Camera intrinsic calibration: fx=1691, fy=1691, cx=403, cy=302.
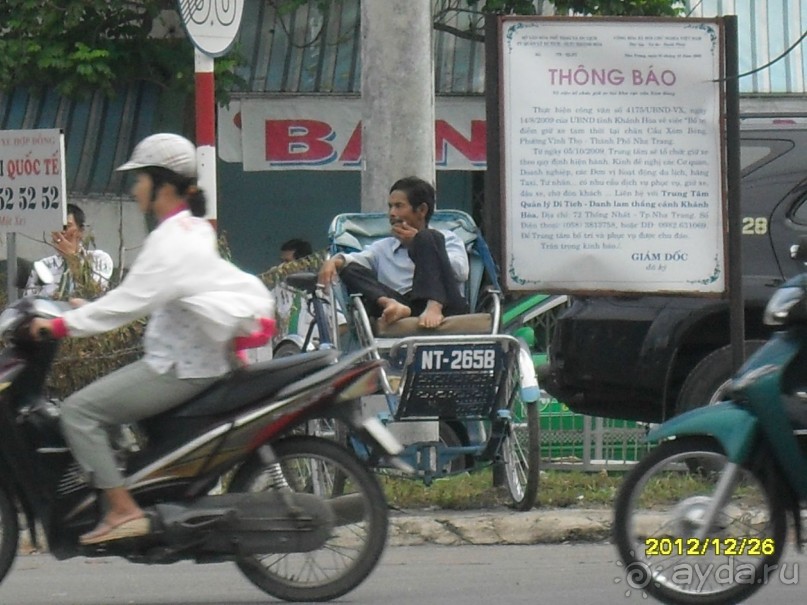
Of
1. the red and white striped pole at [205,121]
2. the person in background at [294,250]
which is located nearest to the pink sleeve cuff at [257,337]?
the red and white striped pole at [205,121]

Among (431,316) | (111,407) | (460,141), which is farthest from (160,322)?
(460,141)

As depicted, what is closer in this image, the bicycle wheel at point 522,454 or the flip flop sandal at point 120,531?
the flip flop sandal at point 120,531

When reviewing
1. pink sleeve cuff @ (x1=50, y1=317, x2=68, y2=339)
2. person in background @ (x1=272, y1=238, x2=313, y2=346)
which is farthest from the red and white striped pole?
pink sleeve cuff @ (x1=50, y1=317, x2=68, y2=339)

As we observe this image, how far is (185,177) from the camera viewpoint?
5.69 m

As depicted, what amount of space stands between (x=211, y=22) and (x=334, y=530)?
3438mm

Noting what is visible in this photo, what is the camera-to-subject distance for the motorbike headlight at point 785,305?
528 cm

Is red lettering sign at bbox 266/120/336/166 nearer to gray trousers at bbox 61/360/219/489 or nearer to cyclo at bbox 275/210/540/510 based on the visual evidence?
cyclo at bbox 275/210/540/510

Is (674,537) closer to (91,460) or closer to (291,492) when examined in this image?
(291,492)

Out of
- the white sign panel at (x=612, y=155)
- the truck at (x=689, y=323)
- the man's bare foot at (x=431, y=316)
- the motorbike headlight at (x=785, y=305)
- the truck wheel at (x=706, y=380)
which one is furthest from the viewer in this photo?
the truck at (x=689, y=323)

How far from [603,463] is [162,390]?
4.32 meters

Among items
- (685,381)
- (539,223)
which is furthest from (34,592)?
(685,381)

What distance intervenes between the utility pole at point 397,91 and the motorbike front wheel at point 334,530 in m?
3.12

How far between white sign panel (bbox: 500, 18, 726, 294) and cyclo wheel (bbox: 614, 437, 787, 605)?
2841mm
